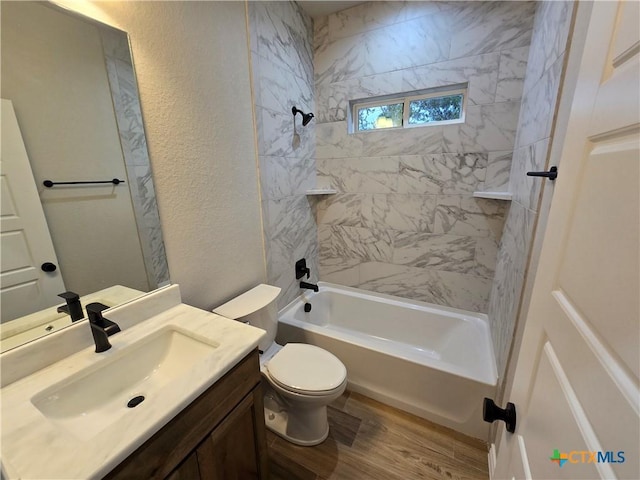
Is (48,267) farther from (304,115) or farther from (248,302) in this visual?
(304,115)

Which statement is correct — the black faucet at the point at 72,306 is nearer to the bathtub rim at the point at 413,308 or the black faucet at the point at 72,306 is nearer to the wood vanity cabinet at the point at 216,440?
the wood vanity cabinet at the point at 216,440

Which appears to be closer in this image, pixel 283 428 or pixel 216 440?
pixel 216 440

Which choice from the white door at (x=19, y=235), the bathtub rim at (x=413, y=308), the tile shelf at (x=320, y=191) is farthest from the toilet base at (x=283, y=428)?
the tile shelf at (x=320, y=191)

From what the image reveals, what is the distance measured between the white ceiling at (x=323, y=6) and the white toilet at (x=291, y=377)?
209cm

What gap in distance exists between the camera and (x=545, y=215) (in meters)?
0.98

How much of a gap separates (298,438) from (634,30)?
75.1 inches

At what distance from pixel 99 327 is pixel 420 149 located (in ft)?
6.91

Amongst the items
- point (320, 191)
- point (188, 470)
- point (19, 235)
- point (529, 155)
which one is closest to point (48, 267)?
point (19, 235)

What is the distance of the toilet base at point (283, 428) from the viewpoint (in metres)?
1.47

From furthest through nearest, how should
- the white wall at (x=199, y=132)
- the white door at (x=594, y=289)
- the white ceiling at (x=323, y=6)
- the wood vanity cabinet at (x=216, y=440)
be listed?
1. the white ceiling at (x=323, y=6)
2. the white wall at (x=199, y=132)
3. the wood vanity cabinet at (x=216, y=440)
4. the white door at (x=594, y=289)

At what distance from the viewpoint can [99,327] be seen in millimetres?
857

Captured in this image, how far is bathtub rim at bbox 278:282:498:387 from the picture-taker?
149 cm

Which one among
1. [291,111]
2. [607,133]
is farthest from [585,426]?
[291,111]

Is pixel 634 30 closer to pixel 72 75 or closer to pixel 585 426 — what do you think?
pixel 585 426
